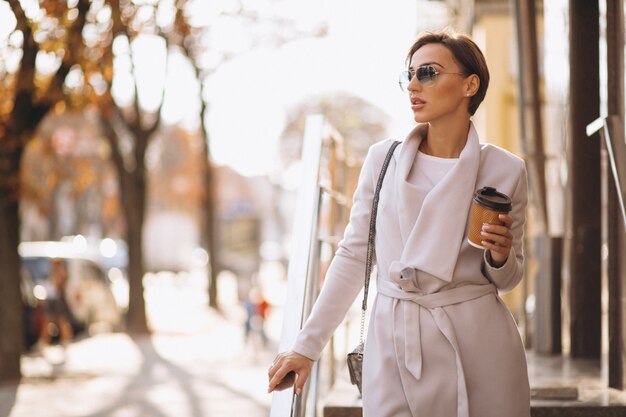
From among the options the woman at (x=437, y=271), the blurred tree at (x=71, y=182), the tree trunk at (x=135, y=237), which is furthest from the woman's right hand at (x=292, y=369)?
the blurred tree at (x=71, y=182)

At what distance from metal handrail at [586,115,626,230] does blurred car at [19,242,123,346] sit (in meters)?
16.5

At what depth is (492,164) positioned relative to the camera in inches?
132

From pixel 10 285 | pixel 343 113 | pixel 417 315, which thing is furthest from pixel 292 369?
pixel 343 113

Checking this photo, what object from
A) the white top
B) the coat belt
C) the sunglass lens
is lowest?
the coat belt

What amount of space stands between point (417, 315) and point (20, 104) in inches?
461

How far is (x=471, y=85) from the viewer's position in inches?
133

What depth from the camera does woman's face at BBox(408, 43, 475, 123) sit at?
335 cm

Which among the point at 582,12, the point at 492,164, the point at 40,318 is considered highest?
the point at 582,12

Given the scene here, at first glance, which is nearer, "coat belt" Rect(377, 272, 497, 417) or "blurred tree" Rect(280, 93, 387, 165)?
"coat belt" Rect(377, 272, 497, 417)

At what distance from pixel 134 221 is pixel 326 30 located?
584 cm

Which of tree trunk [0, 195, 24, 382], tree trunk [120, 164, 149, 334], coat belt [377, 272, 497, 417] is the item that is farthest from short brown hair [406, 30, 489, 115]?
tree trunk [120, 164, 149, 334]

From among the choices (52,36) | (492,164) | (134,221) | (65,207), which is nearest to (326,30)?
(134,221)

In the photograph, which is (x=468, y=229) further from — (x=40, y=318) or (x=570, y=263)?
(x=40, y=318)

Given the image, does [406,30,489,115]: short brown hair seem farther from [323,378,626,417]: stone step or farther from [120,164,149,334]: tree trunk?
[120,164,149,334]: tree trunk
